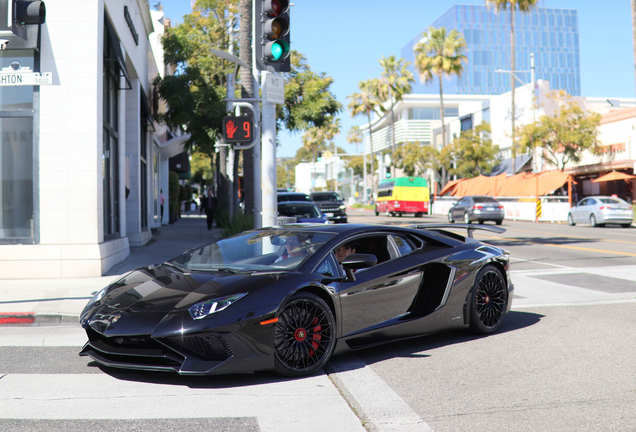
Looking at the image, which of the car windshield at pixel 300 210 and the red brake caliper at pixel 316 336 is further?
the car windshield at pixel 300 210

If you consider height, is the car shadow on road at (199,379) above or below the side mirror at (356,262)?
below

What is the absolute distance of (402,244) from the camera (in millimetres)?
6297

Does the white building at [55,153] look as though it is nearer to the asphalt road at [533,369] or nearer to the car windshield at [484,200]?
the asphalt road at [533,369]

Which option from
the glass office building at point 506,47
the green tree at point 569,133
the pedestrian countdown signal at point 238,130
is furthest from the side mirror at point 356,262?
the glass office building at point 506,47

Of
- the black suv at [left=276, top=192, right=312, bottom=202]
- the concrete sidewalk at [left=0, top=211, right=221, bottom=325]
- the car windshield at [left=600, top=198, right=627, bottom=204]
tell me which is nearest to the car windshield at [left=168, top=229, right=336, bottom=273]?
the concrete sidewalk at [left=0, top=211, right=221, bottom=325]

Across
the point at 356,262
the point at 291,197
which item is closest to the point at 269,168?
the point at 356,262

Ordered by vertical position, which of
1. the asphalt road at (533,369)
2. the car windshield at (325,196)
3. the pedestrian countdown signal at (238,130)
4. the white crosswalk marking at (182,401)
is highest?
the pedestrian countdown signal at (238,130)

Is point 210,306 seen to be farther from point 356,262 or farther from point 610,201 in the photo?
point 610,201

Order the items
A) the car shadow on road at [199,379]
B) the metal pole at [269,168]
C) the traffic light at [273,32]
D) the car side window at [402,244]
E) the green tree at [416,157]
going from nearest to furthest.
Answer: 1. the car shadow on road at [199,379]
2. the car side window at [402,244]
3. the traffic light at [273,32]
4. the metal pole at [269,168]
5. the green tree at [416,157]

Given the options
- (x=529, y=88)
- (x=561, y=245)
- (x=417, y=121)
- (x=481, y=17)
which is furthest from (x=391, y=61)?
(x=481, y=17)

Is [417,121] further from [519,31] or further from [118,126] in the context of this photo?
[519,31]

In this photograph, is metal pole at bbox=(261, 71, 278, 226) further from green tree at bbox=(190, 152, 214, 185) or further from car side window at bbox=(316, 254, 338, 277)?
green tree at bbox=(190, 152, 214, 185)

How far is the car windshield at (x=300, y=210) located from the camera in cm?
1959

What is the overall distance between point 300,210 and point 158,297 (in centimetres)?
1479
